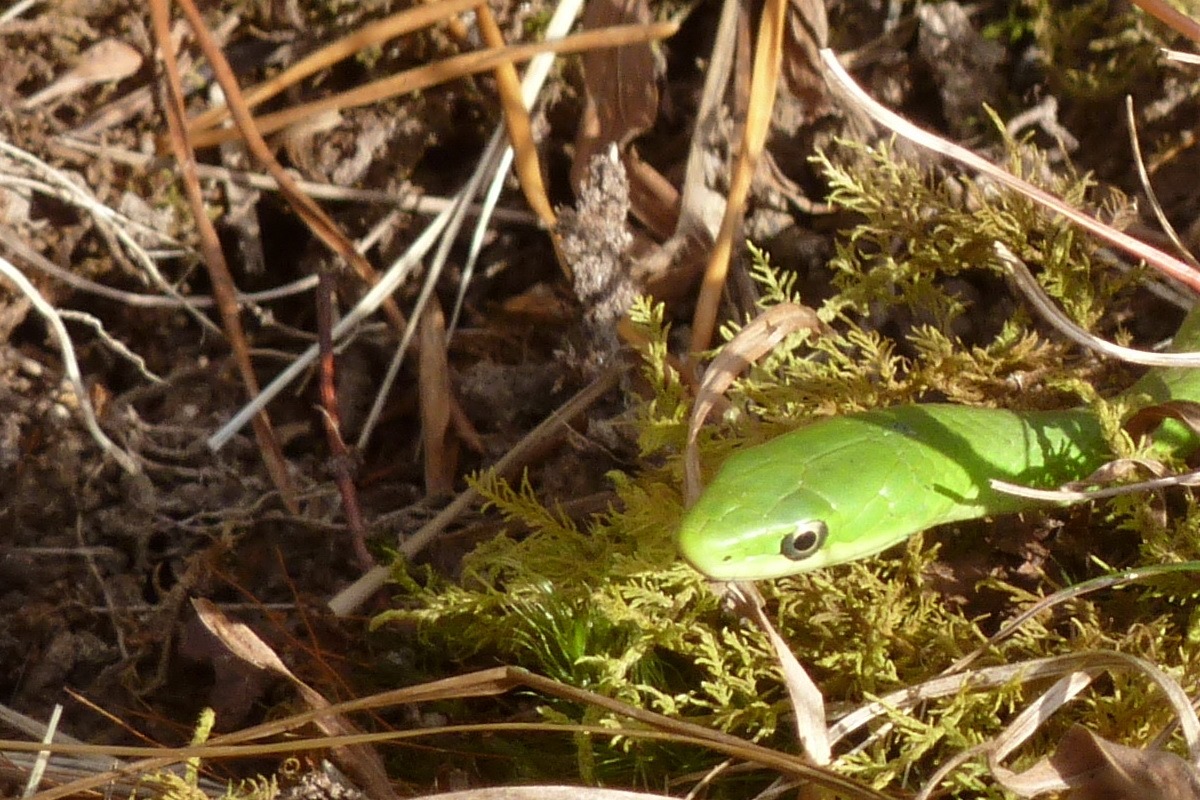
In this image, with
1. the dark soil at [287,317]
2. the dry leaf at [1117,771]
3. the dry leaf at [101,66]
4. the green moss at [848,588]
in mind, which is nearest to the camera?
the dry leaf at [1117,771]

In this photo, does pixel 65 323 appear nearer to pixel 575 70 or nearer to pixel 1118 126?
pixel 575 70

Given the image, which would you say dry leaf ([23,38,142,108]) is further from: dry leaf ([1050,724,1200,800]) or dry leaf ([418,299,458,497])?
dry leaf ([1050,724,1200,800])

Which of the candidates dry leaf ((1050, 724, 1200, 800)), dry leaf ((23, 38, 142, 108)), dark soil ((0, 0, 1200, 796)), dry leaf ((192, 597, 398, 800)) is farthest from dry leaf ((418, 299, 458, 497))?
dry leaf ((1050, 724, 1200, 800))

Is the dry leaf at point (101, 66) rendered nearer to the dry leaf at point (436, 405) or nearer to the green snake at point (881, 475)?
the dry leaf at point (436, 405)

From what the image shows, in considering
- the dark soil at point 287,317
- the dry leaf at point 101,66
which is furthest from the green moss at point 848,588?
the dry leaf at point 101,66

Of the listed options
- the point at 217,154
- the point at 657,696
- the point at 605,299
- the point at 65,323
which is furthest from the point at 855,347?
the point at 65,323

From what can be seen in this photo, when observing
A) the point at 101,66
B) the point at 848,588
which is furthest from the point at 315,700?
the point at 101,66

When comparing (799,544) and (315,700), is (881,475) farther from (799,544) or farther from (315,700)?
(315,700)
